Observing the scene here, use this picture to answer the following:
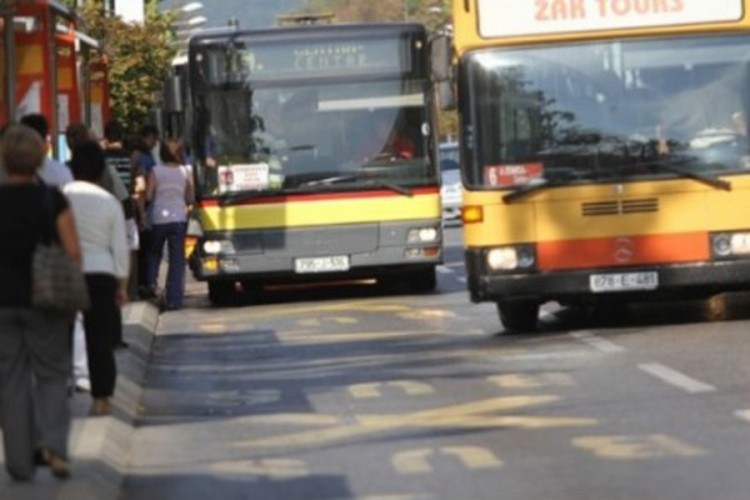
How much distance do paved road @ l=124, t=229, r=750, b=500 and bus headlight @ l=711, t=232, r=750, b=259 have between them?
63 centimetres

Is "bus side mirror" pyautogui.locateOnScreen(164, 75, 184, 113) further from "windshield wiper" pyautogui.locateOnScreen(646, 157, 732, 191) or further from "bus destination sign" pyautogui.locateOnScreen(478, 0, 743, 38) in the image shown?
"windshield wiper" pyautogui.locateOnScreen(646, 157, 732, 191)

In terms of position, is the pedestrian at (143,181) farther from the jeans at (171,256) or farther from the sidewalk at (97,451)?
the sidewalk at (97,451)

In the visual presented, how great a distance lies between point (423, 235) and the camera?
28.2m

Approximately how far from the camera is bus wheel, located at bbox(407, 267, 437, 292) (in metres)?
29.5

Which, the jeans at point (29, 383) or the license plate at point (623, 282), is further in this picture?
the license plate at point (623, 282)

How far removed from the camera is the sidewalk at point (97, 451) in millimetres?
11531

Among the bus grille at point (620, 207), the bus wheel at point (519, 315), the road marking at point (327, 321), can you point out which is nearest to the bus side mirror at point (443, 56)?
the bus grille at point (620, 207)

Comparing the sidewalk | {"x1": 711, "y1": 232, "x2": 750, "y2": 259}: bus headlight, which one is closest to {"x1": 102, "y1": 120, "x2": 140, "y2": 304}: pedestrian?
the sidewalk

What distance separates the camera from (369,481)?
12266mm

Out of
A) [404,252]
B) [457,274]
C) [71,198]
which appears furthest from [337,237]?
[71,198]

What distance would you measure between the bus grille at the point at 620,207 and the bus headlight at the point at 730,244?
56cm

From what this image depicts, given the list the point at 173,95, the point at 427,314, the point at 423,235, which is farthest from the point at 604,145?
the point at 173,95

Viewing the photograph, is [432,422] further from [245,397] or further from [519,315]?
[519,315]

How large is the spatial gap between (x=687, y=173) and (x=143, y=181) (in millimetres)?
8379
